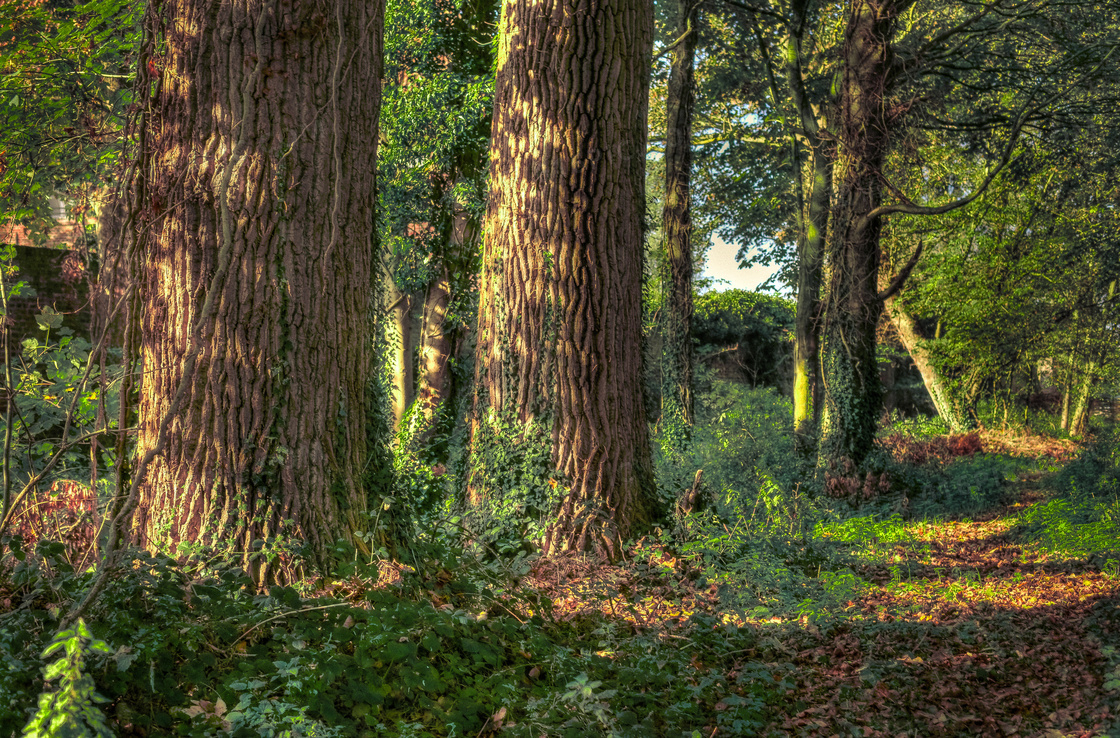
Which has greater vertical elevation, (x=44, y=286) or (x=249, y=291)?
(x=44, y=286)

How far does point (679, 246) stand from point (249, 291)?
1014cm

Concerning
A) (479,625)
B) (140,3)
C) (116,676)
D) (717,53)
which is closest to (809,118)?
(717,53)

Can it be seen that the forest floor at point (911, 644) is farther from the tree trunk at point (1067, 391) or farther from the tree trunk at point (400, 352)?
the tree trunk at point (1067, 391)

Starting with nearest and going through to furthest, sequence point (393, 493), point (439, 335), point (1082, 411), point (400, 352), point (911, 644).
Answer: point (393, 493) < point (911, 644) < point (439, 335) < point (400, 352) < point (1082, 411)

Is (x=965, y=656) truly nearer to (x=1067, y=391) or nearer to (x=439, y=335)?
(x=439, y=335)

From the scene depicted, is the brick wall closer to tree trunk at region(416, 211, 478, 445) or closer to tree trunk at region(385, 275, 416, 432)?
tree trunk at region(385, 275, 416, 432)

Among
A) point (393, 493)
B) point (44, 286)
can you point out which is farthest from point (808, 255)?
point (44, 286)

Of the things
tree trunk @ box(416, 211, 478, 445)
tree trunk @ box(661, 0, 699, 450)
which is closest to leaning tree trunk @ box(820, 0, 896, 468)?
tree trunk @ box(661, 0, 699, 450)

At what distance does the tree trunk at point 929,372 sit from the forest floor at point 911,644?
39.7 feet

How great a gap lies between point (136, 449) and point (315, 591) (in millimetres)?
1345

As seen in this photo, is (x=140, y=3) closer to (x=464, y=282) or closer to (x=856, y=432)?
(x=464, y=282)

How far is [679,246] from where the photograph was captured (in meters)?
13.3

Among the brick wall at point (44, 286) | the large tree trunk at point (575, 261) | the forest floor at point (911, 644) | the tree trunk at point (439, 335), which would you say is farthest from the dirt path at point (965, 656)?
the brick wall at point (44, 286)

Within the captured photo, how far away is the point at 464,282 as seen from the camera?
12594 millimetres
